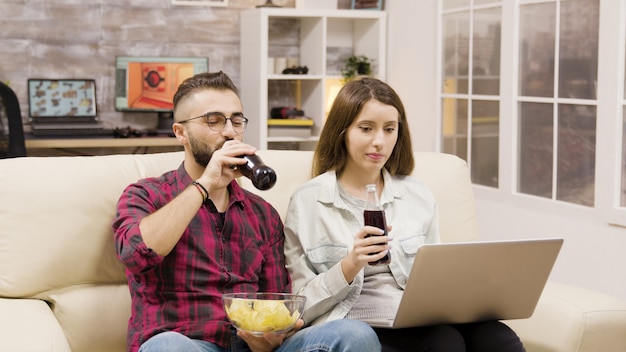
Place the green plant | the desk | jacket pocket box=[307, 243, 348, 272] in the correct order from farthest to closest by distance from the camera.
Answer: the green plant
the desk
jacket pocket box=[307, 243, 348, 272]

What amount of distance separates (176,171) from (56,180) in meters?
0.31

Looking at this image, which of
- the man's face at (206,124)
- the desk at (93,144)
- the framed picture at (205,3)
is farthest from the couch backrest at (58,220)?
the framed picture at (205,3)

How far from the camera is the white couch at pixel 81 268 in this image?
2.26 metres

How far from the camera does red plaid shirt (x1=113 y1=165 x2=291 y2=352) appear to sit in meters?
2.13

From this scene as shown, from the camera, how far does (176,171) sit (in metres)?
2.33

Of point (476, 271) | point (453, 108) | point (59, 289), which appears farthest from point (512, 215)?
point (59, 289)

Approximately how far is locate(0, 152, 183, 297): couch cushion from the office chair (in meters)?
2.33

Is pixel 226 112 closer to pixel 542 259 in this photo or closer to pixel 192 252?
pixel 192 252

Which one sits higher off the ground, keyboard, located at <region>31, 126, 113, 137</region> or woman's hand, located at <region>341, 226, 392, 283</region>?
keyboard, located at <region>31, 126, 113, 137</region>

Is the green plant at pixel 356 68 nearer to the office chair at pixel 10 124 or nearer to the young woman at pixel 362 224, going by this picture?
the office chair at pixel 10 124

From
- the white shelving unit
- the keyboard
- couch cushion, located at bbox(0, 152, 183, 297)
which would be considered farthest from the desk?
couch cushion, located at bbox(0, 152, 183, 297)

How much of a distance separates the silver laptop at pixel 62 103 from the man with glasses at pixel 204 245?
3124 millimetres

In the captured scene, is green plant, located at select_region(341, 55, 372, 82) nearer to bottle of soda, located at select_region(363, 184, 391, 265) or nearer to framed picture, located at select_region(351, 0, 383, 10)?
framed picture, located at select_region(351, 0, 383, 10)

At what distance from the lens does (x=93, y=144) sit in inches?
197
